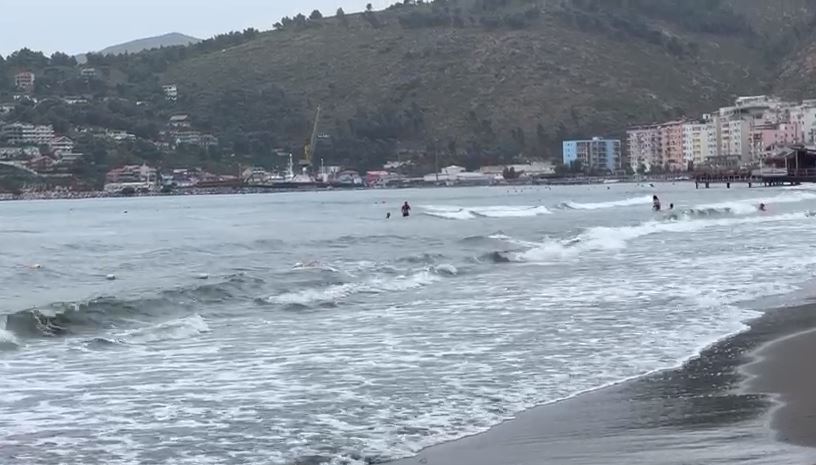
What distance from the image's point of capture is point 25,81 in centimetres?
16100

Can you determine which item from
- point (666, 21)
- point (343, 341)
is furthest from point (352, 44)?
point (343, 341)

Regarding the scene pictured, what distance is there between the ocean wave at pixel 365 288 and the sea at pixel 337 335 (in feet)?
0.25

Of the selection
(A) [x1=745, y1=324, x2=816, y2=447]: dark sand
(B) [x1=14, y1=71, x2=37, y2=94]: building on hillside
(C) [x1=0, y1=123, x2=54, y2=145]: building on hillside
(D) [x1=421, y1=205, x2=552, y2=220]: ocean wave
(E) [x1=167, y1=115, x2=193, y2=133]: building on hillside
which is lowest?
(D) [x1=421, y1=205, x2=552, y2=220]: ocean wave

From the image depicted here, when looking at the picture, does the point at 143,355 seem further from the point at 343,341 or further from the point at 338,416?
the point at 338,416

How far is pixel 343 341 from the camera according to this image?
1316 centimetres

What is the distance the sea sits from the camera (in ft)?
28.3

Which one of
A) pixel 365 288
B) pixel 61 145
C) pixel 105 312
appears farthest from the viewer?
pixel 61 145

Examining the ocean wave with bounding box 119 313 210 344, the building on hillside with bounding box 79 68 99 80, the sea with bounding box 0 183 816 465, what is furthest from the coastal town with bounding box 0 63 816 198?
the ocean wave with bounding box 119 313 210 344

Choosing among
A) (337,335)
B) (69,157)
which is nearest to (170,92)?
(69,157)

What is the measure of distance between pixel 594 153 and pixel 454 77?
21092 mm

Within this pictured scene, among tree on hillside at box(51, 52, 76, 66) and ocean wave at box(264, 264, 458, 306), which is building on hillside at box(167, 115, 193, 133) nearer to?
tree on hillside at box(51, 52, 76, 66)

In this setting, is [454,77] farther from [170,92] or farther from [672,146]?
[170,92]

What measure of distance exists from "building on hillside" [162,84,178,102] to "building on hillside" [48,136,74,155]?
79.1 feet

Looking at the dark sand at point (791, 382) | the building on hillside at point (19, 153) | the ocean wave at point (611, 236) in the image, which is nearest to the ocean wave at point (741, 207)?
the ocean wave at point (611, 236)
